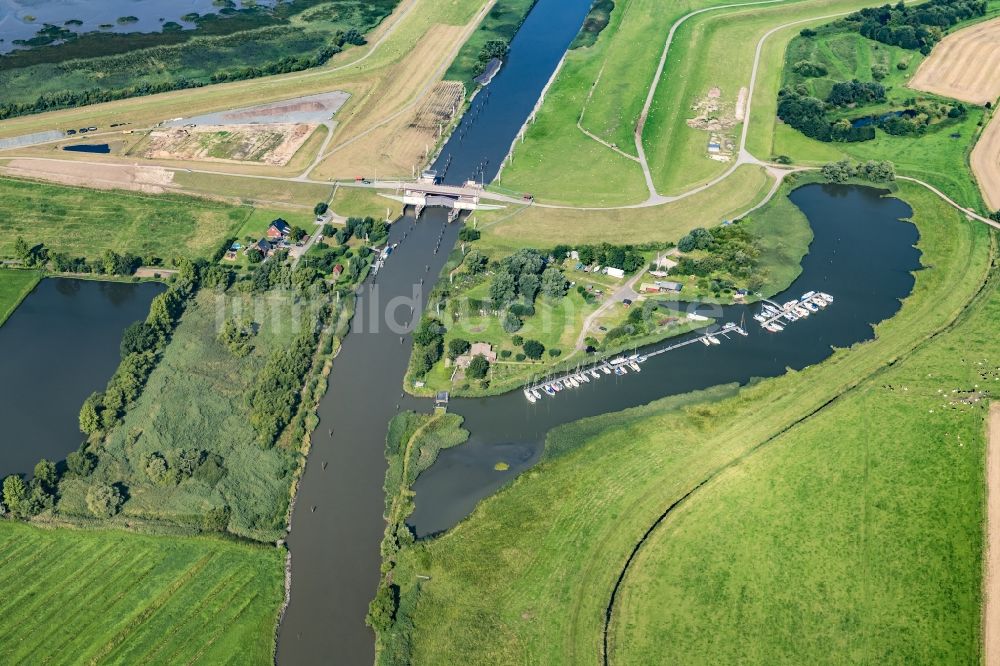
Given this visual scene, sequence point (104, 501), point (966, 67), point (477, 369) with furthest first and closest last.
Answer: point (966, 67)
point (477, 369)
point (104, 501)

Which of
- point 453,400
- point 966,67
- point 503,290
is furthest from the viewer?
point 966,67

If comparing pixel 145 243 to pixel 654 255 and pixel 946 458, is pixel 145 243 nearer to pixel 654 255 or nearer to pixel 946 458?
pixel 654 255

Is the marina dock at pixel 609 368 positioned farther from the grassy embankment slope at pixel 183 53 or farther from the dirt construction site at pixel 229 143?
the grassy embankment slope at pixel 183 53

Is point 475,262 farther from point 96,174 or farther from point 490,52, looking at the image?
point 490,52

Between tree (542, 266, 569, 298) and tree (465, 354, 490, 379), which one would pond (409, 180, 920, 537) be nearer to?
tree (465, 354, 490, 379)

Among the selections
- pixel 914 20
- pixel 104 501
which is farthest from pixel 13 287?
pixel 914 20

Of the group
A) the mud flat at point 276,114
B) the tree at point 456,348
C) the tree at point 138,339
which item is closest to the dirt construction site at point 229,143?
the mud flat at point 276,114

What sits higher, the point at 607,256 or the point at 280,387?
the point at 607,256
